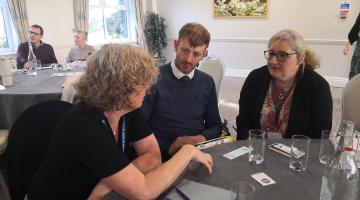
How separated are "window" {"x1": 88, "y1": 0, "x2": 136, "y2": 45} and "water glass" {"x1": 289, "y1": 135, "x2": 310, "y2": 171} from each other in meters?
5.72

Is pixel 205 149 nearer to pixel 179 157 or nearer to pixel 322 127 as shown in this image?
pixel 179 157

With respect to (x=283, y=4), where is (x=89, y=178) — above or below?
below

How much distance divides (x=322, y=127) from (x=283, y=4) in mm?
4417

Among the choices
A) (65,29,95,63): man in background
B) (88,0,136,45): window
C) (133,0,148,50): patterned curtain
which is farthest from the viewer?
(133,0,148,50): patterned curtain

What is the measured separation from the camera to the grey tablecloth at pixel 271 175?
1005 millimetres

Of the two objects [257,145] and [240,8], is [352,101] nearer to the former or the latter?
[257,145]

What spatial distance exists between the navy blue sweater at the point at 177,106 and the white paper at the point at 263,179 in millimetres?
718

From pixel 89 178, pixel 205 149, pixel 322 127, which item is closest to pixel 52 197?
pixel 89 178

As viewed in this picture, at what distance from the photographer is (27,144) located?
1314 mm

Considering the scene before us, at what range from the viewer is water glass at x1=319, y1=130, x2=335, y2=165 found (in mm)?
1230

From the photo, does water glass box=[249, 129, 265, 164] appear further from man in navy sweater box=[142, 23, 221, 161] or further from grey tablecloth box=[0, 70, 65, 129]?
grey tablecloth box=[0, 70, 65, 129]

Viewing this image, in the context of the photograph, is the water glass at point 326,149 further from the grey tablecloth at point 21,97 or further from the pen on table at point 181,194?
the grey tablecloth at point 21,97

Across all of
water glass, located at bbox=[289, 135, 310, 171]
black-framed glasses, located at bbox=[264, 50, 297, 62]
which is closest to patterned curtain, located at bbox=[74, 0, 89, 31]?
black-framed glasses, located at bbox=[264, 50, 297, 62]

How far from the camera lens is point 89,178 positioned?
1.12m
